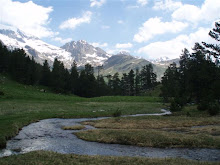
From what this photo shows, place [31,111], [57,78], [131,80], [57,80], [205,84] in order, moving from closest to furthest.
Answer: [31,111]
[205,84]
[57,80]
[57,78]
[131,80]

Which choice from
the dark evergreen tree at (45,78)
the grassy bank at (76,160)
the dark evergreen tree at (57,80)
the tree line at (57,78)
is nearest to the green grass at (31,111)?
the grassy bank at (76,160)

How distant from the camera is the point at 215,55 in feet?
200

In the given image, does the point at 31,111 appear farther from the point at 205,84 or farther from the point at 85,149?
the point at 205,84

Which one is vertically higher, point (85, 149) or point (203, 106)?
point (203, 106)

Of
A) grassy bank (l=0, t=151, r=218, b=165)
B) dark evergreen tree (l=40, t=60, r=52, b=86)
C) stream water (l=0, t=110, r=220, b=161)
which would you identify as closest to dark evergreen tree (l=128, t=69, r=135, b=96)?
dark evergreen tree (l=40, t=60, r=52, b=86)

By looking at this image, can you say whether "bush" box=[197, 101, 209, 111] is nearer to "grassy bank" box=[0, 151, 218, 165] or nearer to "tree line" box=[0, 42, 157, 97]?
"grassy bank" box=[0, 151, 218, 165]

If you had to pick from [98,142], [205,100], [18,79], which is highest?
[18,79]

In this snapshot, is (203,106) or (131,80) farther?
(131,80)

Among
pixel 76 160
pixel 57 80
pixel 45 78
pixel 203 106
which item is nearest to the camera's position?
pixel 76 160

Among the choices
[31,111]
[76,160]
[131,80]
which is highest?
[131,80]

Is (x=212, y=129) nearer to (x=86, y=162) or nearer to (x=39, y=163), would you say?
(x=86, y=162)

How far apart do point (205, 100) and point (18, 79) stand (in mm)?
100651

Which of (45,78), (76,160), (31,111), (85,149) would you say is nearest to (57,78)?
(45,78)

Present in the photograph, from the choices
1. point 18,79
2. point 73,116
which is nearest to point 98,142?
point 73,116
